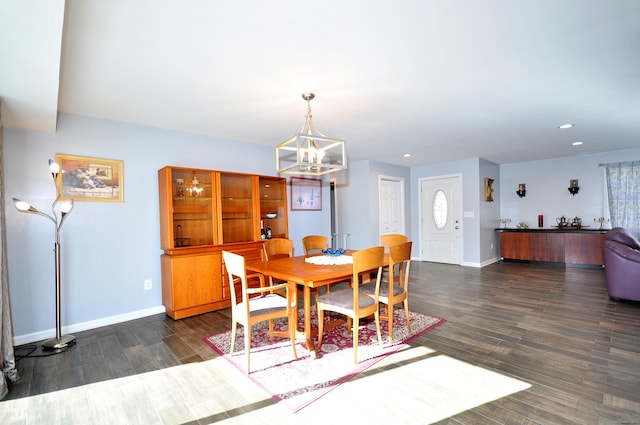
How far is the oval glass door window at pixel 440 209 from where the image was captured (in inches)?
265

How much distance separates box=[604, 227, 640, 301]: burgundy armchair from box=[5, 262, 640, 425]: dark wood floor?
0.16 m

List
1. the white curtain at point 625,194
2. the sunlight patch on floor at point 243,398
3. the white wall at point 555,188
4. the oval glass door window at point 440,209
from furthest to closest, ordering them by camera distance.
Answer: the oval glass door window at point 440,209, the white wall at point 555,188, the white curtain at point 625,194, the sunlight patch on floor at point 243,398

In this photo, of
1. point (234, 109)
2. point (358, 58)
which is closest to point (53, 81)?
point (234, 109)

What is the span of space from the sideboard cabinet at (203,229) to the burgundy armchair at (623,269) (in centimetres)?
468

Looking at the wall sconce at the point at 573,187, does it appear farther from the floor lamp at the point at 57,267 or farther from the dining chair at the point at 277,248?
the floor lamp at the point at 57,267

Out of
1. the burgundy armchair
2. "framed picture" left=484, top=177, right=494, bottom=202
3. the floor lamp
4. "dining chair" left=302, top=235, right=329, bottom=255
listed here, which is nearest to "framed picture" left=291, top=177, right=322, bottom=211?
"dining chair" left=302, top=235, right=329, bottom=255

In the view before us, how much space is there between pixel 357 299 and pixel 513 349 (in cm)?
145

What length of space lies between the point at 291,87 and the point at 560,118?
11.2ft

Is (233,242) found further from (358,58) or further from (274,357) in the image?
(358,58)

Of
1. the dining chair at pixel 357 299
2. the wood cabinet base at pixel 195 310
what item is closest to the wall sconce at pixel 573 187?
the dining chair at pixel 357 299

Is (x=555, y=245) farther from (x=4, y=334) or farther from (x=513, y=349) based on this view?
(x=4, y=334)

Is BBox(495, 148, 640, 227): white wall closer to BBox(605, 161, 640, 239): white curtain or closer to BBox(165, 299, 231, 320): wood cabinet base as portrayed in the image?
BBox(605, 161, 640, 239): white curtain

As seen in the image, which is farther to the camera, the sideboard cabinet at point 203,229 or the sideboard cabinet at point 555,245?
the sideboard cabinet at point 555,245

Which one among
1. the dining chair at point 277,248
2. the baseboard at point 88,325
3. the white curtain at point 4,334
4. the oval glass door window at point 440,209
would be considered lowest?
the baseboard at point 88,325
